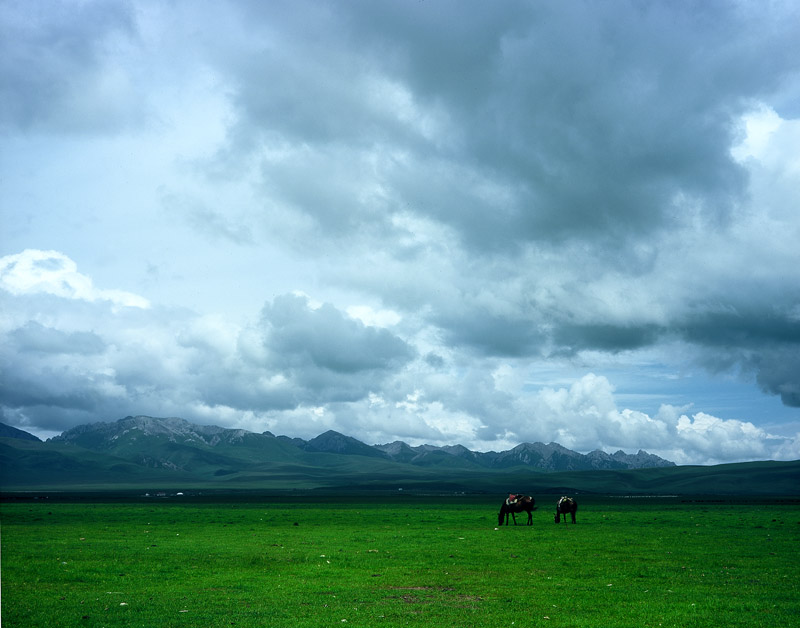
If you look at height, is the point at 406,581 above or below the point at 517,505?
above

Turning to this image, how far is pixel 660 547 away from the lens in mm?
34156

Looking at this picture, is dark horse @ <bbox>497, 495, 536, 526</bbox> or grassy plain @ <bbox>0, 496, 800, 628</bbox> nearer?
grassy plain @ <bbox>0, 496, 800, 628</bbox>

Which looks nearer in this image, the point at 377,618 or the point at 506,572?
the point at 377,618

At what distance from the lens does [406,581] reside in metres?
23.9

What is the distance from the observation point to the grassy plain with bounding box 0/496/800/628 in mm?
17938

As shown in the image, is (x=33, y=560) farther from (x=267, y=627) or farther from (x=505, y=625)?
(x=505, y=625)

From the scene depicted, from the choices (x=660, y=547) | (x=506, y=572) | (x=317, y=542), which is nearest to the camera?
(x=506, y=572)

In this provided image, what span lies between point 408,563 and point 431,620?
38.1ft

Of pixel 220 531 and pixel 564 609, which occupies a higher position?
pixel 564 609

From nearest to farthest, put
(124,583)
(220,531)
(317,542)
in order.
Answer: (124,583) < (317,542) < (220,531)

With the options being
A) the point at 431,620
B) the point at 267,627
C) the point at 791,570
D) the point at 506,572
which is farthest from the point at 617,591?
the point at 267,627

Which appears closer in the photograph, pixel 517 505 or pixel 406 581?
pixel 406 581

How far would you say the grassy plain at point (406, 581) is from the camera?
58.9ft

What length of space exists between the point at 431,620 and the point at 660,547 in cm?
2176
